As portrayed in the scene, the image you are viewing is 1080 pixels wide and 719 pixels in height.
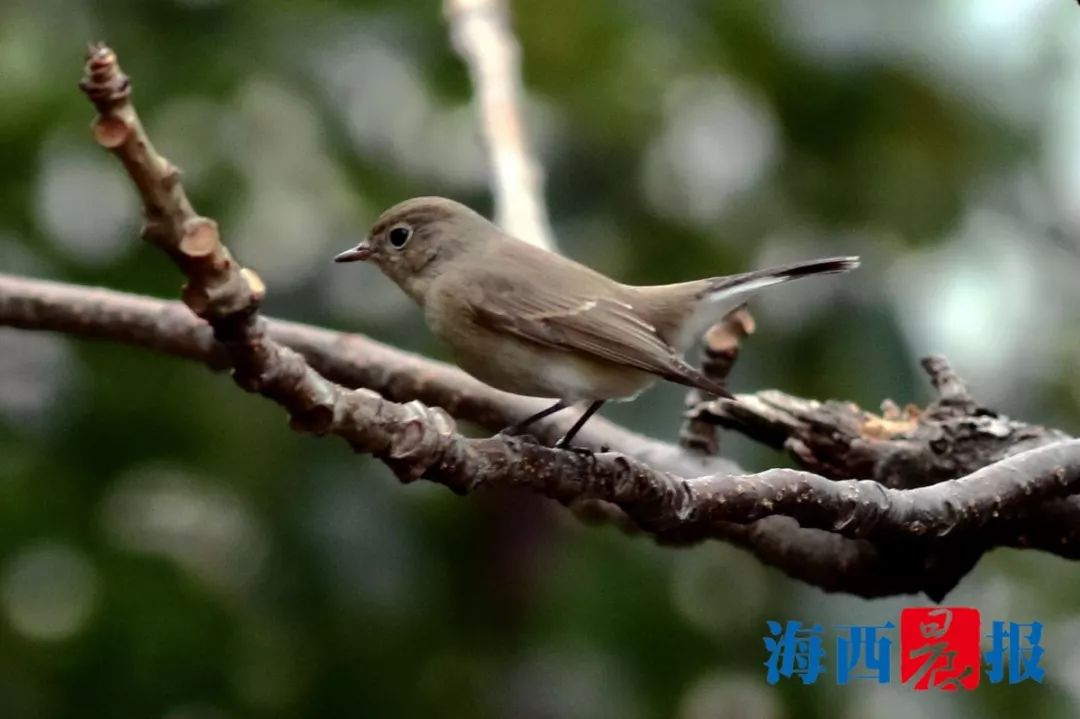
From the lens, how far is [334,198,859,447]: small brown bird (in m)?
2.86

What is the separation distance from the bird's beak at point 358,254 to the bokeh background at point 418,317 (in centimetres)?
24

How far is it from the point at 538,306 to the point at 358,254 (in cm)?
58

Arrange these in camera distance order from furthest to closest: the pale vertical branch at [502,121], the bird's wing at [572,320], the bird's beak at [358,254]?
the pale vertical branch at [502,121], the bird's beak at [358,254], the bird's wing at [572,320]

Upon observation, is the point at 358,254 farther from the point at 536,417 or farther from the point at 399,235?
the point at 536,417

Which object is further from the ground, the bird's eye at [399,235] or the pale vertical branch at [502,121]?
the pale vertical branch at [502,121]

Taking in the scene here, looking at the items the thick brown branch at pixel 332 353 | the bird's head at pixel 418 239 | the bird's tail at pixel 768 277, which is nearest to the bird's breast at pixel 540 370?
the thick brown branch at pixel 332 353

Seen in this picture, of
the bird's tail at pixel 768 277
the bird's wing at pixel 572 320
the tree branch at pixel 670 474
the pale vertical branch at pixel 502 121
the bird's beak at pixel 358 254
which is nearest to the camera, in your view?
the tree branch at pixel 670 474

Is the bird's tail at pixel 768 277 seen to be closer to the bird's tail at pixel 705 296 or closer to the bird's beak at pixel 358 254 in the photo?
the bird's tail at pixel 705 296

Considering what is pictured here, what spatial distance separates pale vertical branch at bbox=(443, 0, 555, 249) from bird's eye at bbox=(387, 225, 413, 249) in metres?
0.31

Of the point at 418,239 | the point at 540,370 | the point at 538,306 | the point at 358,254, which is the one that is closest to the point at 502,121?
the point at 418,239

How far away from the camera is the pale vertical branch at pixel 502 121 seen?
3.45m

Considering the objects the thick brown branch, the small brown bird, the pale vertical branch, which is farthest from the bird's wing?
the pale vertical branch

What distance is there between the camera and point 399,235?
10.8 feet

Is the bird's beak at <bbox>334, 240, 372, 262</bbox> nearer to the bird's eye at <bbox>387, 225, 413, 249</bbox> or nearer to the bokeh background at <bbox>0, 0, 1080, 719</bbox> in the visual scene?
the bird's eye at <bbox>387, 225, 413, 249</bbox>
